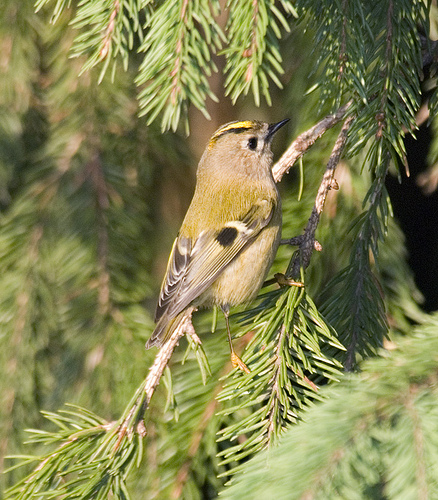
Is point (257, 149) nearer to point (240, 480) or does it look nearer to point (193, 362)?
point (193, 362)

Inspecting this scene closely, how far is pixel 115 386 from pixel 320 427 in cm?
84

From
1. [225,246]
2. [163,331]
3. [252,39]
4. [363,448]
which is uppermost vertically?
[252,39]

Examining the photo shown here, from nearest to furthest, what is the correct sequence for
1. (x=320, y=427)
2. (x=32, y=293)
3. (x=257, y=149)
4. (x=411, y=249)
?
(x=320, y=427)
(x=32, y=293)
(x=257, y=149)
(x=411, y=249)

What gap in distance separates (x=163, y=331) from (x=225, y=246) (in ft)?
1.04

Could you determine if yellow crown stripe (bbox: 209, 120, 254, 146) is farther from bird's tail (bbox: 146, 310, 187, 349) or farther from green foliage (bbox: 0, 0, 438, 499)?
bird's tail (bbox: 146, 310, 187, 349)

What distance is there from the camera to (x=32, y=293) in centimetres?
154

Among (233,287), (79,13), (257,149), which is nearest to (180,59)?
(79,13)

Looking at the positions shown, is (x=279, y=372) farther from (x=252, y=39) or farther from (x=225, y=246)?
(x=225, y=246)

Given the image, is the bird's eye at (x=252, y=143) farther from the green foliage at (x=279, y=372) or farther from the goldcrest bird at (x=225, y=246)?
the green foliage at (x=279, y=372)

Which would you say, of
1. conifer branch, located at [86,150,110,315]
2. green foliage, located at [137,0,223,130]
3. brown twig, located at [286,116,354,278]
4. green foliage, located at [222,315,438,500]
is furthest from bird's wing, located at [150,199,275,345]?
green foliage, located at [222,315,438,500]

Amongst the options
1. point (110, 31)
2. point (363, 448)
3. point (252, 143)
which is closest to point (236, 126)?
point (252, 143)

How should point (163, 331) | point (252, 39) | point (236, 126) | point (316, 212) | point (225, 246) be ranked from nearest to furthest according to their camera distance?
point (252, 39)
point (316, 212)
point (163, 331)
point (225, 246)
point (236, 126)

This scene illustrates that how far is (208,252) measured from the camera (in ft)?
5.02

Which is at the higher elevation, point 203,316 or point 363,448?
point 203,316
